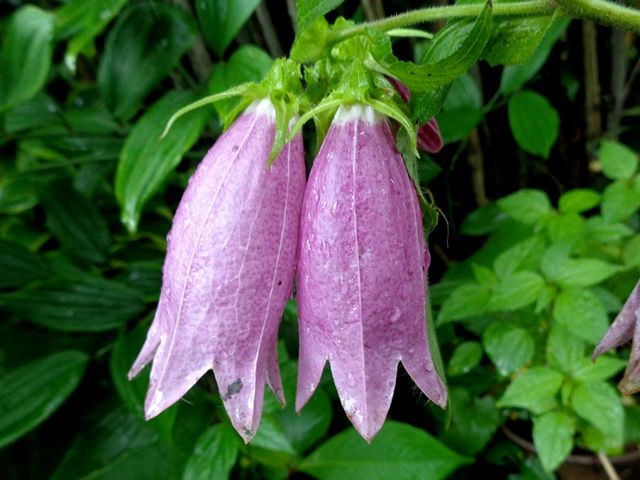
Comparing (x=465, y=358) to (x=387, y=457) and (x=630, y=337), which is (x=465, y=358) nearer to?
(x=387, y=457)

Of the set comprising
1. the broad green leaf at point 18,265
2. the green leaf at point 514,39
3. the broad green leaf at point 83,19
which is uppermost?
the green leaf at point 514,39

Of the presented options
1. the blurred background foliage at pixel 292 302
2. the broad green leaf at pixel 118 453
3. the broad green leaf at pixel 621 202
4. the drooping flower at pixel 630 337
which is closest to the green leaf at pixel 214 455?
the blurred background foliage at pixel 292 302

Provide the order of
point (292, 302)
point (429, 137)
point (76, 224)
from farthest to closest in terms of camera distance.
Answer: point (76, 224) → point (292, 302) → point (429, 137)

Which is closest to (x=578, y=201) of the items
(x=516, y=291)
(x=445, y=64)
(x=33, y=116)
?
(x=516, y=291)

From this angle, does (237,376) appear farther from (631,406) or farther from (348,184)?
(631,406)

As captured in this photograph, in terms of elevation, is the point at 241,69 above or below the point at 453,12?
below

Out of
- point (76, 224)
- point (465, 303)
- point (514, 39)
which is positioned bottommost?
point (465, 303)

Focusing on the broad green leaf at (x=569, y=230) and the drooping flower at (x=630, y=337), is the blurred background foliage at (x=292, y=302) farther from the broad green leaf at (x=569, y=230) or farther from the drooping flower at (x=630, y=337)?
the drooping flower at (x=630, y=337)
